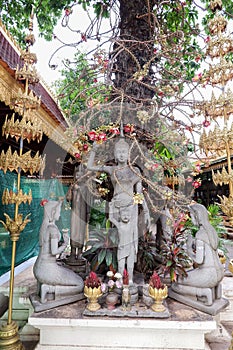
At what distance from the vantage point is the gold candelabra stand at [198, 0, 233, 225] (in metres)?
1.68

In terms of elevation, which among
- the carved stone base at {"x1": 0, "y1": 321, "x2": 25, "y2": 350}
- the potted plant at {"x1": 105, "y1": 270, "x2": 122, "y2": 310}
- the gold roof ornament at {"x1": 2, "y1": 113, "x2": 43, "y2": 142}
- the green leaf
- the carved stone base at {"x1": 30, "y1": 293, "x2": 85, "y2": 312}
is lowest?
the carved stone base at {"x1": 0, "y1": 321, "x2": 25, "y2": 350}

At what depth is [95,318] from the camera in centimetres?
192

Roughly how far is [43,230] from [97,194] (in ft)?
2.78

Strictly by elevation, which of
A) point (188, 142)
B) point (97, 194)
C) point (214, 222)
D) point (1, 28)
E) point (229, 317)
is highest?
point (1, 28)

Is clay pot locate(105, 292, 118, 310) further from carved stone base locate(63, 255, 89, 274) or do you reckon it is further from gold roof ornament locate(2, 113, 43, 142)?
gold roof ornament locate(2, 113, 43, 142)

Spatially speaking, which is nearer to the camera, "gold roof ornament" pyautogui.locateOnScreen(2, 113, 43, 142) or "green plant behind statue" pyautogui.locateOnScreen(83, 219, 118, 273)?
"gold roof ornament" pyautogui.locateOnScreen(2, 113, 43, 142)

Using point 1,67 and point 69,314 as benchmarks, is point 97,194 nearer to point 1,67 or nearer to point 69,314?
point 69,314

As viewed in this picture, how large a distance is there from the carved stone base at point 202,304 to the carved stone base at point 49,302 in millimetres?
998

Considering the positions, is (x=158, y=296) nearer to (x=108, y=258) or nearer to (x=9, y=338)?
(x=108, y=258)

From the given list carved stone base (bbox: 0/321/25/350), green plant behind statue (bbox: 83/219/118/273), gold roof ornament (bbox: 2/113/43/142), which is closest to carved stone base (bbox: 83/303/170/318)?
green plant behind statue (bbox: 83/219/118/273)

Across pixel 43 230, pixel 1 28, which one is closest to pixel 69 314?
pixel 43 230

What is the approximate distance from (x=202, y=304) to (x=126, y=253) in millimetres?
840

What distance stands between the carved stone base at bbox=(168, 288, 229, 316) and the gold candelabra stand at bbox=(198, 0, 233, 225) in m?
0.94

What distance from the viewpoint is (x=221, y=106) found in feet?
5.69
